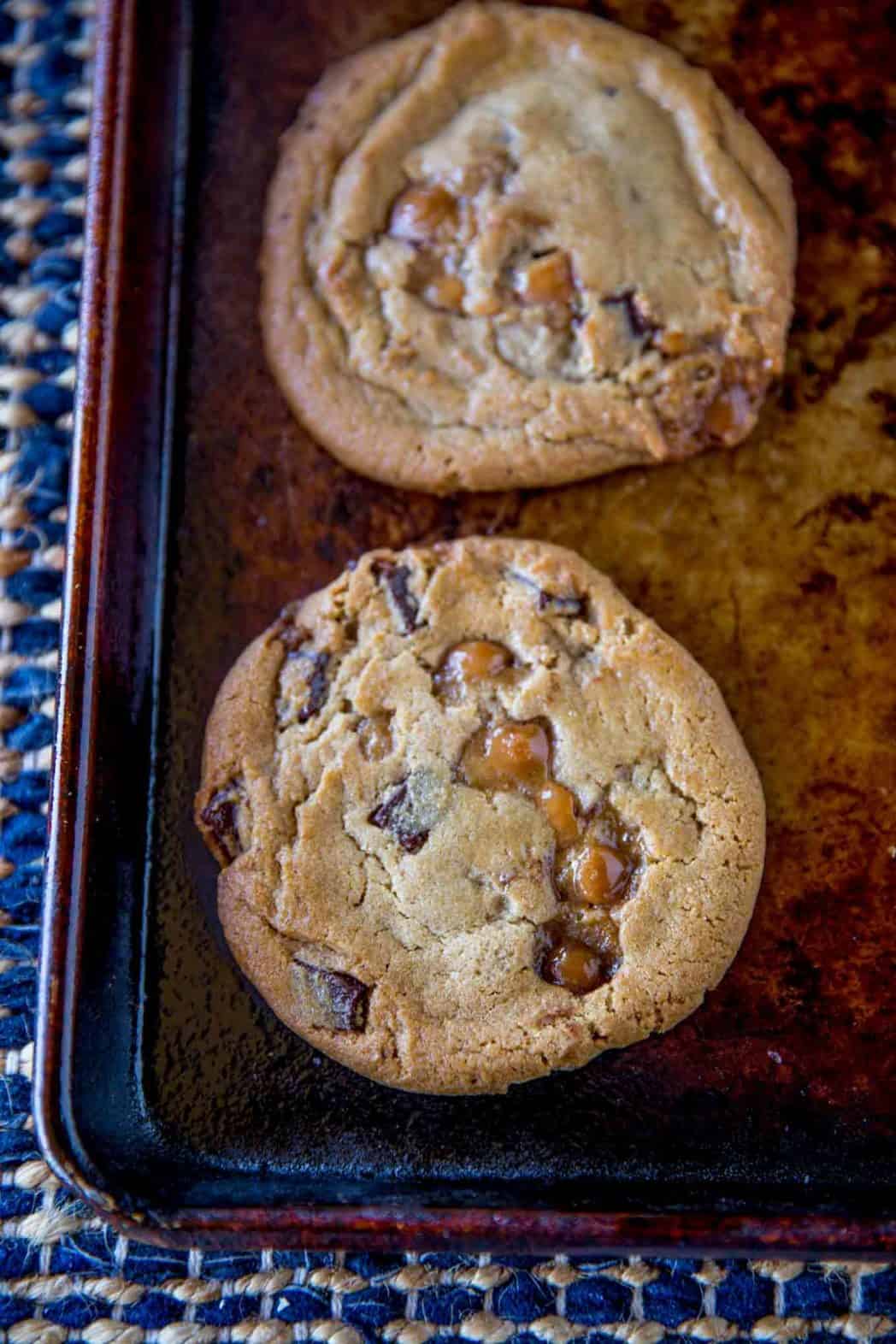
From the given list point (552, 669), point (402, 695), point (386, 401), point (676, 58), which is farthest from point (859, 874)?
point (676, 58)

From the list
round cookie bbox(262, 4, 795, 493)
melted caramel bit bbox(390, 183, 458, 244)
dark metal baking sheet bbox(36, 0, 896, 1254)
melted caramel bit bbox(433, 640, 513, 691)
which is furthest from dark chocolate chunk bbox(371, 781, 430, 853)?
melted caramel bit bbox(390, 183, 458, 244)

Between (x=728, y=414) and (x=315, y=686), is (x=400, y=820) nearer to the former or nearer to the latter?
(x=315, y=686)

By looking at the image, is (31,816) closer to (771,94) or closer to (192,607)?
(192,607)

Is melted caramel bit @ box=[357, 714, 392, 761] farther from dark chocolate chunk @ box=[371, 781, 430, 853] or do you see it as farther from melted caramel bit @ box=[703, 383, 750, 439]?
melted caramel bit @ box=[703, 383, 750, 439]

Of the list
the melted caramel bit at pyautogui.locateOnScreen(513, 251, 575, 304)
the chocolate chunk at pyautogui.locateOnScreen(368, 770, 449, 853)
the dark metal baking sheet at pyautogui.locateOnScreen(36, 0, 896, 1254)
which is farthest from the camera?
the melted caramel bit at pyautogui.locateOnScreen(513, 251, 575, 304)

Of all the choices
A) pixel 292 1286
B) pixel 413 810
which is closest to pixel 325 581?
pixel 413 810

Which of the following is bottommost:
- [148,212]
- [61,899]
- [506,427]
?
[61,899]

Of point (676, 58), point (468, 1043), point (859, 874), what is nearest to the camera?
point (468, 1043)
